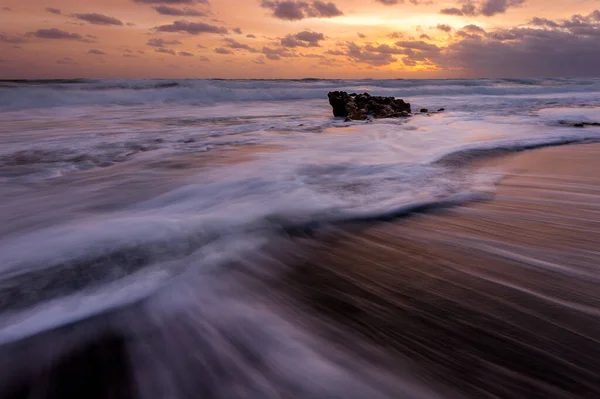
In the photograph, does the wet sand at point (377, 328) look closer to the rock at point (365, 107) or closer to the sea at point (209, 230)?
the sea at point (209, 230)

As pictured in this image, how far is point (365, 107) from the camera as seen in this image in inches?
444

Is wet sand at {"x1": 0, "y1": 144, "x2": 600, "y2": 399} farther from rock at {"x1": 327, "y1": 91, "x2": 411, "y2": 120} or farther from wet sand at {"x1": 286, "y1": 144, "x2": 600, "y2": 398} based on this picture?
rock at {"x1": 327, "y1": 91, "x2": 411, "y2": 120}

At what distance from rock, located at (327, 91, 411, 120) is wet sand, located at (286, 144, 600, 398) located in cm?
774

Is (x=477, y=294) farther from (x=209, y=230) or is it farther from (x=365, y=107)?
(x=365, y=107)

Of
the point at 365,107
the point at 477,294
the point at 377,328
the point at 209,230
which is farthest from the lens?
the point at 365,107

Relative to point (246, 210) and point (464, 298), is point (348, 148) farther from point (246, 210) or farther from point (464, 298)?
point (464, 298)

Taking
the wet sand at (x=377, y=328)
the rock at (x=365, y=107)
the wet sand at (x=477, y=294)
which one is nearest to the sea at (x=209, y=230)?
A: the wet sand at (x=377, y=328)

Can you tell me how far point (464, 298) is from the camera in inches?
74.0

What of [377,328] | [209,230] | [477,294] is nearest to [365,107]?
[209,230]

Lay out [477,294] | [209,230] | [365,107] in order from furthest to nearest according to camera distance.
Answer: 1. [365,107]
2. [209,230]
3. [477,294]

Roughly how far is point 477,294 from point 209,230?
5.48 feet

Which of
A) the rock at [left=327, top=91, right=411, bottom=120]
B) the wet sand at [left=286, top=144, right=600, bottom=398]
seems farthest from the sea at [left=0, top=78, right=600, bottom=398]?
the rock at [left=327, top=91, right=411, bottom=120]

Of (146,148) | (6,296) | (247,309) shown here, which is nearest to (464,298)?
(247,309)

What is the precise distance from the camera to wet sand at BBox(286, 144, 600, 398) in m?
1.42
